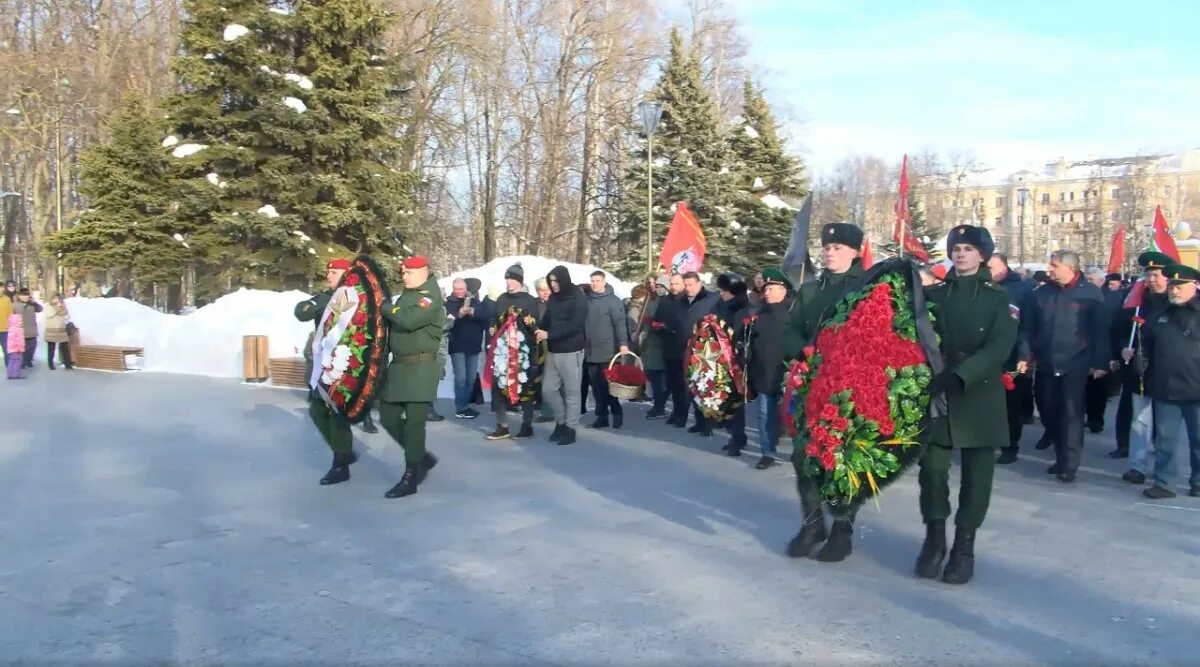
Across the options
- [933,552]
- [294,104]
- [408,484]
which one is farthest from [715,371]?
[294,104]

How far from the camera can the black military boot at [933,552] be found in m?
5.85

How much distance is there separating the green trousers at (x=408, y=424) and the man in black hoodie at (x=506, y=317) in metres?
2.98

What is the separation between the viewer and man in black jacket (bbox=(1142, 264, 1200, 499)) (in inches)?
319

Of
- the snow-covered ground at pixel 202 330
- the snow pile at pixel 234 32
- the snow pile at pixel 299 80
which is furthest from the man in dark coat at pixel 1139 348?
the snow pile at pixel 234 32

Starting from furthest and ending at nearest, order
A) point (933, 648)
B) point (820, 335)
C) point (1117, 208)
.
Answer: point (1117, 208), point (820, 335), point (933, 648)

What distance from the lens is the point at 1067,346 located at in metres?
8.91

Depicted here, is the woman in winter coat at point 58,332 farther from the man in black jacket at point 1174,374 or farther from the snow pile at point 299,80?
the man in black jacket at point 1174,374

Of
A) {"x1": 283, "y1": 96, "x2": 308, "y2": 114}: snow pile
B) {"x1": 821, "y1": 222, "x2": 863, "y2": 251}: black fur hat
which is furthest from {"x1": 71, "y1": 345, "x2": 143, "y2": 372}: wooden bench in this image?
{"x1": 821, "y1": 222, "x2": 863, "y2": 251}: black fur hat

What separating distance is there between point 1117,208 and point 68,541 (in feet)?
279

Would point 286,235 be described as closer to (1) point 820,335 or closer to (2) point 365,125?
(2) point 365,125

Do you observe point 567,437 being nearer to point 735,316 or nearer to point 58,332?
point 735,316

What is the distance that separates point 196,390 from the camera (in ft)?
53.4

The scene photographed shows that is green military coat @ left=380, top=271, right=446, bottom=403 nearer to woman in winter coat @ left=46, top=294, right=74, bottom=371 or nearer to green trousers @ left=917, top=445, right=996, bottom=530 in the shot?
green trousers @ left=917, top=445, right=996, bottom=530

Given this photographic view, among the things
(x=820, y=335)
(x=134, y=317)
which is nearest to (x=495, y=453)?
(x=820, y=335)
